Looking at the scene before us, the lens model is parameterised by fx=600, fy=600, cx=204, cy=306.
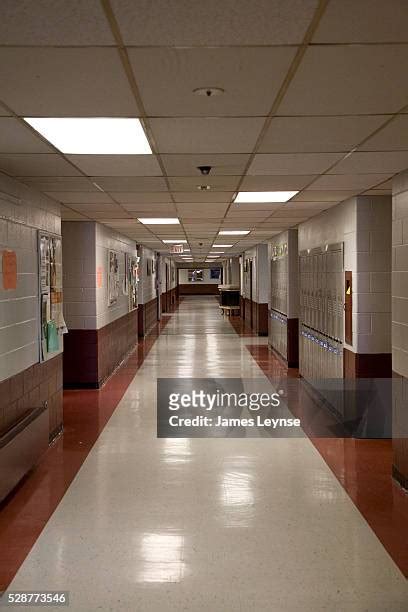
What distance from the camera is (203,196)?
6336 millimetres

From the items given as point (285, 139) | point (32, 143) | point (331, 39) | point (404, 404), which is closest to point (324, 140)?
point (285, 139)

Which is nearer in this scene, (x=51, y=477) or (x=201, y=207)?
(x=51, y=477)

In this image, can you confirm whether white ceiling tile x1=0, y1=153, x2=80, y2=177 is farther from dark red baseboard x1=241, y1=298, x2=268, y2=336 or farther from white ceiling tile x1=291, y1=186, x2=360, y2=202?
dark red baseboard x1=241, y1=298, x2=268, y2=336

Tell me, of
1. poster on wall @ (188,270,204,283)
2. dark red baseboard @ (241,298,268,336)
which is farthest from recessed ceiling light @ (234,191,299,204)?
poster on wall @ (188,270,204,283)

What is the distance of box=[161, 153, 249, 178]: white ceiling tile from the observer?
4.34 m

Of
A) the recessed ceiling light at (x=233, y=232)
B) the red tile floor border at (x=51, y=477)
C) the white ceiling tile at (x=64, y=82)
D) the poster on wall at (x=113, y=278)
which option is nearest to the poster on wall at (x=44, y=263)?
the red tile floor border at (x=51, y=477)

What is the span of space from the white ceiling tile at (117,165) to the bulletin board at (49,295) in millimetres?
1235

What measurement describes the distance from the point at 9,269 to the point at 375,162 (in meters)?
2.98

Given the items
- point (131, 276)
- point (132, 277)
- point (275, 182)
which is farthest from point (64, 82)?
→ point (132, 277)

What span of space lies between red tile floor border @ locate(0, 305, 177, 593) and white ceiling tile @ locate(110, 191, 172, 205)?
2.53 m

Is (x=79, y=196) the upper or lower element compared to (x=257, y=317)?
upper

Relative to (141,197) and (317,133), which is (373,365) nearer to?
(141,197)

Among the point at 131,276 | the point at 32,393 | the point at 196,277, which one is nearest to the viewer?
the point at 32,393

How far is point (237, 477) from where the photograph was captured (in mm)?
4988
